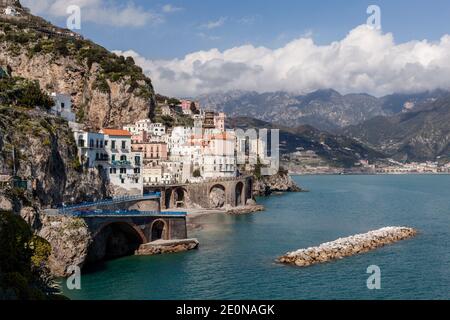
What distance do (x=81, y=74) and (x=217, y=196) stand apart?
4419cm

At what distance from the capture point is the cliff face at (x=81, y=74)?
118312 millimetres

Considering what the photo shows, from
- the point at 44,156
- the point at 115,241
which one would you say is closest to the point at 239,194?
the point at 115,241

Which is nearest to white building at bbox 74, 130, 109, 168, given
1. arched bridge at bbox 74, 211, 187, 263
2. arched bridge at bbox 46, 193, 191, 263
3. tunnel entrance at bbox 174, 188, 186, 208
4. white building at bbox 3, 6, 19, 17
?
arched bridge at bbox 46, 193, 191, 263

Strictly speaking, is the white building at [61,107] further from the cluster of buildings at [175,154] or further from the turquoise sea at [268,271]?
the turquoise sea at [268,271]

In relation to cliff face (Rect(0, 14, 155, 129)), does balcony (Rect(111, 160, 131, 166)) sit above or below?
below

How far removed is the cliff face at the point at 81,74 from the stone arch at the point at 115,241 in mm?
60988

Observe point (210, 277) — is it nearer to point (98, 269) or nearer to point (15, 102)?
point (98, 269)

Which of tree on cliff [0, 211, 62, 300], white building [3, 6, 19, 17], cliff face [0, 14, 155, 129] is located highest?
white building [3, 6, 19, 17]

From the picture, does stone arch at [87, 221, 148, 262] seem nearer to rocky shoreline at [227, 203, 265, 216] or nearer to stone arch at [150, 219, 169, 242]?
stone arch at [150, 219, 169, 242]

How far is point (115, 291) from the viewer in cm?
4491

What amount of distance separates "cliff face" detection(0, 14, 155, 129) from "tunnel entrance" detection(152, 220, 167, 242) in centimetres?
5913

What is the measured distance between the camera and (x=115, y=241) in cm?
5850

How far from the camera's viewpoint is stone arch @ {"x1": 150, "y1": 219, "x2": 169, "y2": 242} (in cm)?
6175

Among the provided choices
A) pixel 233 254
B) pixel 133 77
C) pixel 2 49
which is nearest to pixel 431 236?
pixel 233 254
